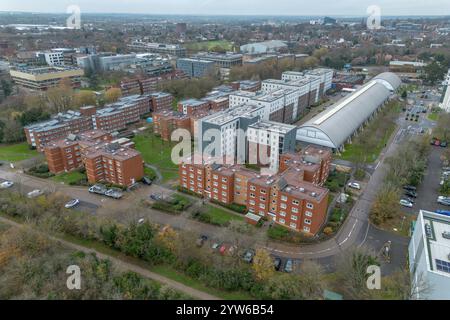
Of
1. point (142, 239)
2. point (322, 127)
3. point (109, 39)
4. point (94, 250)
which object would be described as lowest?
point (94, 250)

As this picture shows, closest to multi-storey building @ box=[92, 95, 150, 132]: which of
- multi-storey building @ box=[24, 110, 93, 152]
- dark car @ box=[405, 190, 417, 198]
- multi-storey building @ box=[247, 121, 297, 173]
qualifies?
multi-storey building @ box=[24, 110, 93, 152]

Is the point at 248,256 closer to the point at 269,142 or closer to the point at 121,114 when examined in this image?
the point at 269,142

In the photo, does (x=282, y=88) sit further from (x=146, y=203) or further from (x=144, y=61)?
(x=144, y=61)

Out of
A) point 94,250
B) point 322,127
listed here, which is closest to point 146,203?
point 94,250

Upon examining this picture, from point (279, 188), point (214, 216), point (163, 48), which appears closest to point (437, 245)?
point (279, 188)

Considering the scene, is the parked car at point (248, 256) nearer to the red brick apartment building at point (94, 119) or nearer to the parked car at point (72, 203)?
the parked car at point (72, 203)

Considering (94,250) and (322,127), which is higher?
(322,127)

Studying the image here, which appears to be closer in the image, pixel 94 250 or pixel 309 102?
pixel 94 250
